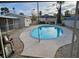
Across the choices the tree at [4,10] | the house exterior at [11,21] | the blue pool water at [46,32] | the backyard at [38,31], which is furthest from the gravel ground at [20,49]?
the tree at [4,10]

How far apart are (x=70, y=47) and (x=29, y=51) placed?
78cm

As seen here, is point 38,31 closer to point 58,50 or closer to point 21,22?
point 21,22

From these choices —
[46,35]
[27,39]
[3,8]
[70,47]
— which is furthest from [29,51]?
[3,8]

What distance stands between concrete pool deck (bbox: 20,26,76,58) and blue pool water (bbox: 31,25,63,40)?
0.07 metres

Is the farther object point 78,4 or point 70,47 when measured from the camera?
point 70,47

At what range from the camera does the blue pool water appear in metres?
2.54

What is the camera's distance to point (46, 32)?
2572 millimetres

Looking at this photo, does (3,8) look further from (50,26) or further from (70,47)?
(70,47)

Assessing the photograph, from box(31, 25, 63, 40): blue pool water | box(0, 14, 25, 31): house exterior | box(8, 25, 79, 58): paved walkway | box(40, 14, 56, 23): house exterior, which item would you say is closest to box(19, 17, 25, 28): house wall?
box(0, 14, 25, 31): house exterior

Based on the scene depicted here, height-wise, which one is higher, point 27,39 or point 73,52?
point 27,39

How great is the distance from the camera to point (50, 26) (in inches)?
100

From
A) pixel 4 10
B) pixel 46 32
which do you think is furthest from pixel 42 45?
pixel 4 10

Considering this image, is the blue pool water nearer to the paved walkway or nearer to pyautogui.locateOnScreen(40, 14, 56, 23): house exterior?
pyautogui.locateOnScreen(40, 14, 56, 23): house exterior

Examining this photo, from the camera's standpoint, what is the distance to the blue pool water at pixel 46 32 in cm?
254
